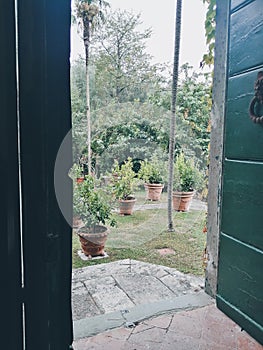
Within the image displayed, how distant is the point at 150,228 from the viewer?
110 inches

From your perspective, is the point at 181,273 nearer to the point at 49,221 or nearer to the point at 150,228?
the point at 150,228

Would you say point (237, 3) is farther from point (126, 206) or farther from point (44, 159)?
point (126, 206)

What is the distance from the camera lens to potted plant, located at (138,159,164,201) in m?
2.69

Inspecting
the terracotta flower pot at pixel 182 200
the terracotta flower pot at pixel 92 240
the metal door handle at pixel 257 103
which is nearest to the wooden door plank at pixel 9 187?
the metal door handle at pixel 257 103

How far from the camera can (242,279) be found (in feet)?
4.77

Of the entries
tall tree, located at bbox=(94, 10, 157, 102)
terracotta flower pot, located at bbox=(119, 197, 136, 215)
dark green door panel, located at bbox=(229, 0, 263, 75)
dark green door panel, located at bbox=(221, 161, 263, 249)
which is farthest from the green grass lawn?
dark green door panel, located at bbox=(229, 0, 263, 75)

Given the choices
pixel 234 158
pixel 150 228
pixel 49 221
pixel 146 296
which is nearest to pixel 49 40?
pixel 49 221

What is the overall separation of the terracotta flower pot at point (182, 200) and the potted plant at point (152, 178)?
211mm

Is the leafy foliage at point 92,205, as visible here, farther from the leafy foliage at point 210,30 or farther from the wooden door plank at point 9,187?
the wooden door plank at point 9,187

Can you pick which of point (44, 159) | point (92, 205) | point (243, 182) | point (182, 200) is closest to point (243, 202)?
point (243, 182)

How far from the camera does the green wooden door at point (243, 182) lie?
133 cm

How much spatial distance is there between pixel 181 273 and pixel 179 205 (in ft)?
2.92

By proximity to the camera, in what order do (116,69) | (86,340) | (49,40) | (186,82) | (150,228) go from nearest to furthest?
(49,40) < (86,340) < (116,69) < (186,82) < (150,228)

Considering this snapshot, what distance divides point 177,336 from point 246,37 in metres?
1.37
